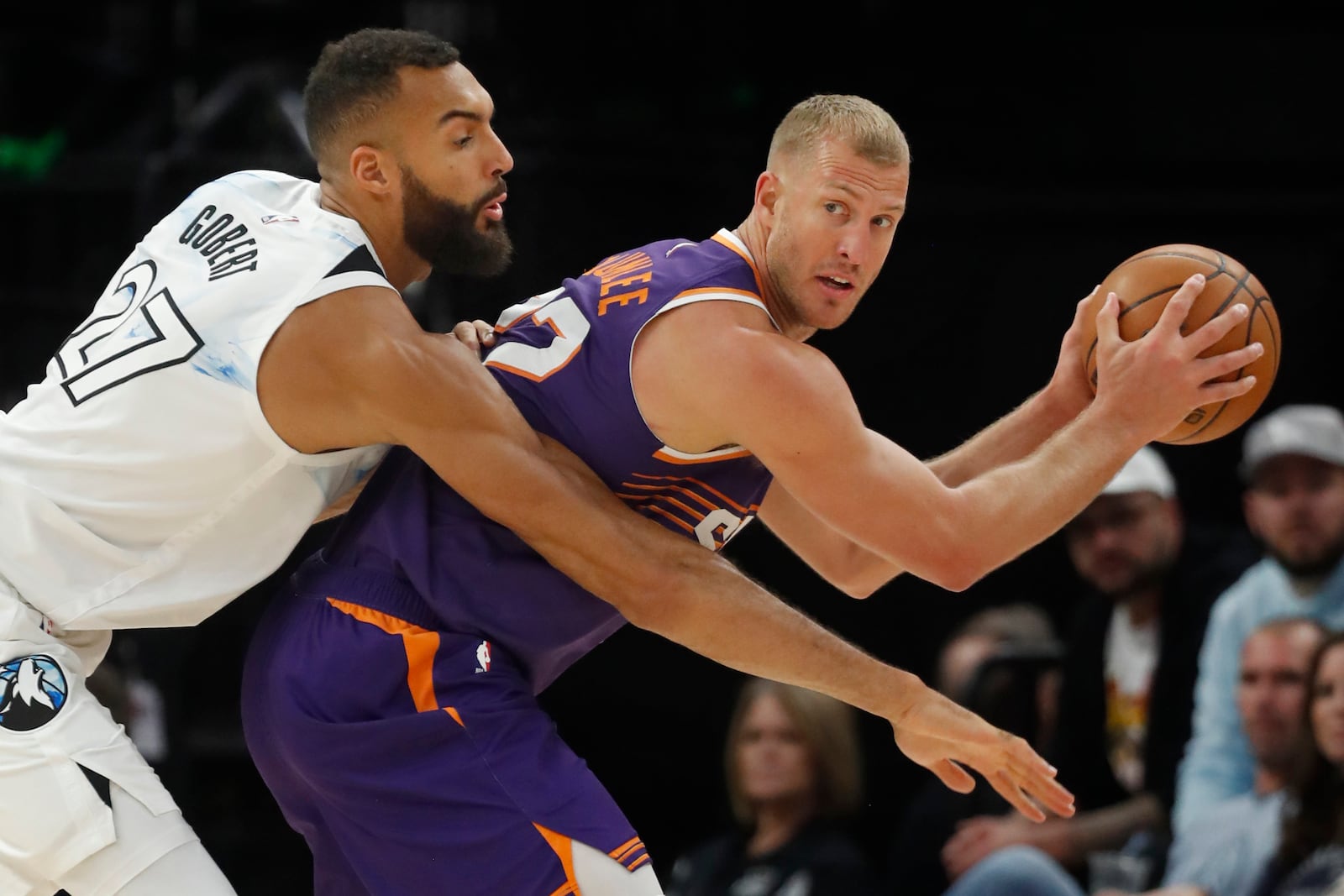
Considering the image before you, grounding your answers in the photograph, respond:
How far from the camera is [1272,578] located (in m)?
5.97

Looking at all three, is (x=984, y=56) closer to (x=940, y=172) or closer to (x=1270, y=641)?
(x=940, y=172)

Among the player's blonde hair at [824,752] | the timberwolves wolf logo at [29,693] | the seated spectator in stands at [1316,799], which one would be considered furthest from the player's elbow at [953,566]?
the player's blonde hair at [824,752]

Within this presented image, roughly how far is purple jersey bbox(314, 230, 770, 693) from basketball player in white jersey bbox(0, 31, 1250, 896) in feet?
0.34

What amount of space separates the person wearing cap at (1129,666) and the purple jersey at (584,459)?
2.69m

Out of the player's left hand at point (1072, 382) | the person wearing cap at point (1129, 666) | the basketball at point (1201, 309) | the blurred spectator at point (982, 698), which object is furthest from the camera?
the blurred spectator at point (982, 698)

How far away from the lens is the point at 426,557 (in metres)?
3.58

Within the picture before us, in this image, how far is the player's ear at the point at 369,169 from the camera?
3.84 m

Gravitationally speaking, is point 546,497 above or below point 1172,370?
below

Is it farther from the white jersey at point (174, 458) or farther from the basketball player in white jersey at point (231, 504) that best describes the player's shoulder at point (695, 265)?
the white jersey at point (174, 458)

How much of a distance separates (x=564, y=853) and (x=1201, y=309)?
69.3 inches

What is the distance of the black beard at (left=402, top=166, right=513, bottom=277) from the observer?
3.85 meters

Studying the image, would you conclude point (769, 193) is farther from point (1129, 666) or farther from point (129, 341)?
point (1129, 666)

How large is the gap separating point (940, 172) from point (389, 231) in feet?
13.8

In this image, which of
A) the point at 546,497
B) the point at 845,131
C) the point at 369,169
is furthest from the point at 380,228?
the point at 845,131
